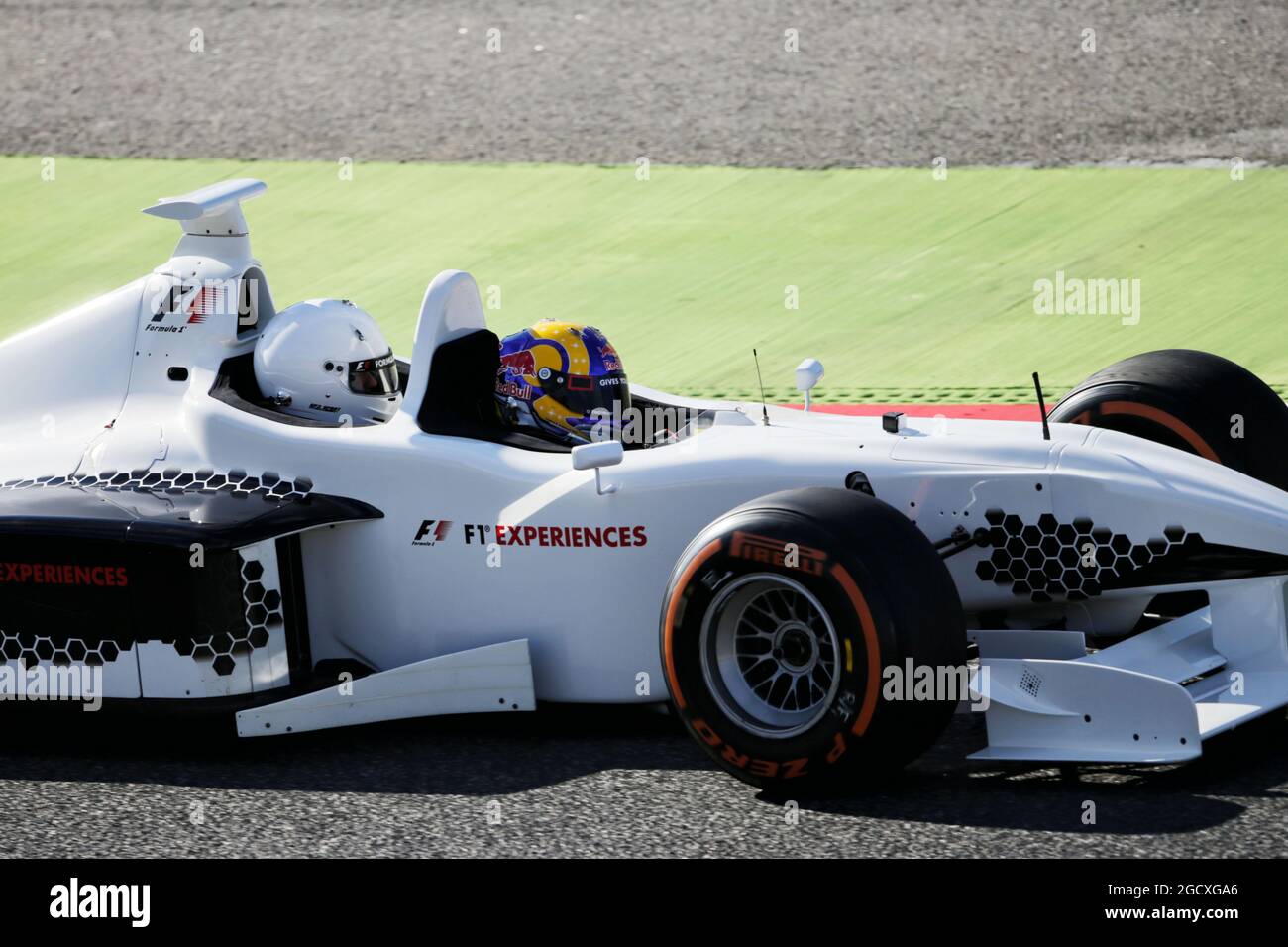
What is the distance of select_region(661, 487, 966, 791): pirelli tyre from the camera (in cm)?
518

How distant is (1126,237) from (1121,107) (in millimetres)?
2737

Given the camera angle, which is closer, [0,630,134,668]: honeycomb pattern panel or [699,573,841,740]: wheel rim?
[699,573,841,740]: wheel rim

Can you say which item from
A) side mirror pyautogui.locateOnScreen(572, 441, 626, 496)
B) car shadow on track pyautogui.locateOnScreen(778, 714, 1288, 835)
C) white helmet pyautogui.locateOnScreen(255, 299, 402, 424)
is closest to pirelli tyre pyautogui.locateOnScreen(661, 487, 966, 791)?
car shadow on track pyautogui.locateOnScreen(778, 714, 1288, 835)

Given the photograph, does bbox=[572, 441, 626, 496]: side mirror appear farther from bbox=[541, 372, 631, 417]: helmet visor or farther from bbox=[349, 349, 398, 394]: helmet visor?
bbox=[349, 349, 398, 394]: helmet visor

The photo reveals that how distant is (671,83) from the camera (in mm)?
17094

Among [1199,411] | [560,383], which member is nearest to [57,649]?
[560,383]

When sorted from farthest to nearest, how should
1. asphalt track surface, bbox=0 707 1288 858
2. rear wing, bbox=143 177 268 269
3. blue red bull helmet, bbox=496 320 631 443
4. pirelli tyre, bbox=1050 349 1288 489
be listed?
rear wing, bbox=143 177 268 269 < pirelli tyre, bbox=1050 349 1288 489 < blue red bull helmet, bbox=496 320 631 443 < asphalt track surface, bbox=0 707 1288 858

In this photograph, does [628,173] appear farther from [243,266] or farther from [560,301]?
[243,266]

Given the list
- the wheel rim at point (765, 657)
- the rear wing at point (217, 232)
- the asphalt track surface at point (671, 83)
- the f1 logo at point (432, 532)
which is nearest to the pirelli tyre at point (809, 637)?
the wheel rim at point (765, 657)

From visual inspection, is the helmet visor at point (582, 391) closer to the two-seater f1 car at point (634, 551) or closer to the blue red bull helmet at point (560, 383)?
the blue red bull helmet at point (560, 383)

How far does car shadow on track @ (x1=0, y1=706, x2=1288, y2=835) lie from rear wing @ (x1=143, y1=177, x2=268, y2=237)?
1.86 meters

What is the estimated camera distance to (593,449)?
19.2 ft

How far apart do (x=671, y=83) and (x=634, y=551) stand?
11718mm

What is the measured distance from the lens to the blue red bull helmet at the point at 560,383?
6684mm
